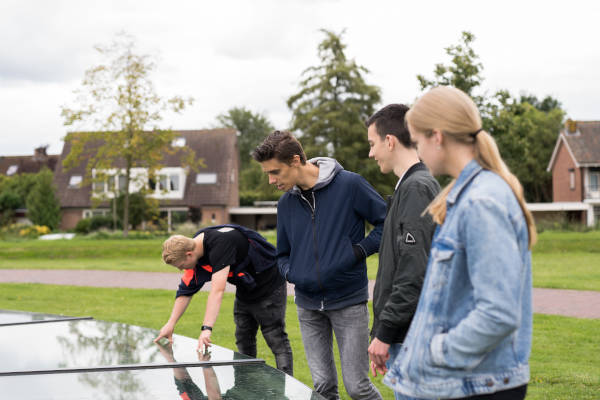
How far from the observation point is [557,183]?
5188cm

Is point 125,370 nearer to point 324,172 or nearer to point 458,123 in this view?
point 324,172

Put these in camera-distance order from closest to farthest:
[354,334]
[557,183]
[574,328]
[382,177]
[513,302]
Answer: [513,302] → [354,334] → [574,328] → [382,177] → [557,183]

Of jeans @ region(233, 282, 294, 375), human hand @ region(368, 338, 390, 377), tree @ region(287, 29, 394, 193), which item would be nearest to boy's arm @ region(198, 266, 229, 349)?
jeans @ region(233, 282, 294, 375)

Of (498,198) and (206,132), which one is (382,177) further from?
(498,198)

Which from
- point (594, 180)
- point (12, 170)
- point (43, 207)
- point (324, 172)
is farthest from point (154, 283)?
point (12, 170)

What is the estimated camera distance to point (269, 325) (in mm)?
4668

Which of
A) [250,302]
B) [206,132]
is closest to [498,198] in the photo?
[250,302]

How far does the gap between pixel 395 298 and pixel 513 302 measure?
920 mm

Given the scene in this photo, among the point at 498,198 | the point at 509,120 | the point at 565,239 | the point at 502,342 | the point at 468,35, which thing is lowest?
the point at 565,239

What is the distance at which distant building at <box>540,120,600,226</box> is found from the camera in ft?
154

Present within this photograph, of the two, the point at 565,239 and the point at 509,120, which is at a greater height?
the point at 509,120

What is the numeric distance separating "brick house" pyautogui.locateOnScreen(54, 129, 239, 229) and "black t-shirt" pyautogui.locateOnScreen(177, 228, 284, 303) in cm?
3998

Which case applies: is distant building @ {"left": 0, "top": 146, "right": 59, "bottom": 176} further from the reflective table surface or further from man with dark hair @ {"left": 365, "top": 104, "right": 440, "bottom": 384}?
man with dark hair @ {"left": 365, "top": 104, "right": 440, "bottom": 384}

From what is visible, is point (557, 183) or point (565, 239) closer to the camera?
point (565, 239)
